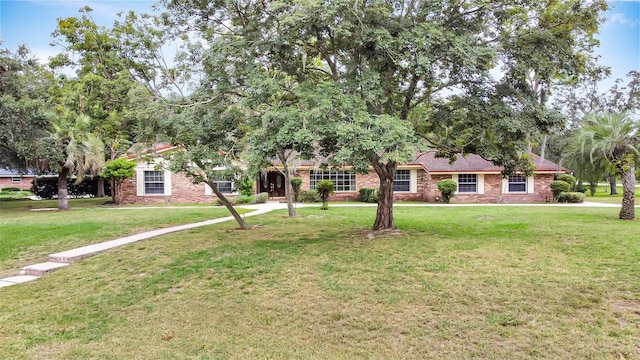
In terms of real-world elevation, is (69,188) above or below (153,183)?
below

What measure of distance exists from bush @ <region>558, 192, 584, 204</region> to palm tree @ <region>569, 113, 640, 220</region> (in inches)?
348

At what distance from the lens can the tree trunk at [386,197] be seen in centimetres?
1053

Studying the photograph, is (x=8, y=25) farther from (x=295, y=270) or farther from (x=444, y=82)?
(x=444, y=82)

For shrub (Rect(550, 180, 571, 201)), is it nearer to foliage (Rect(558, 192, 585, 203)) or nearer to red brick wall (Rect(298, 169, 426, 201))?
foliage (Rect(558, 192, 585, 203))

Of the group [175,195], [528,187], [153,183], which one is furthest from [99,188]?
[528,187]

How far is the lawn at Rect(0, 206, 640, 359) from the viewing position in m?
4.75

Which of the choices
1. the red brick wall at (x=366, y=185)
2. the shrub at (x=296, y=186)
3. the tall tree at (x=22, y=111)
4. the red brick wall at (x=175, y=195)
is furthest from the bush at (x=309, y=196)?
the tall tree at (x=22, y=111)

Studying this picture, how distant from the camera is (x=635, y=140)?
519 inches

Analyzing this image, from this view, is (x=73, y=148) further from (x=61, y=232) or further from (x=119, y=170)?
(x=61, y=232)

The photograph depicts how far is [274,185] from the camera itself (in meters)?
27.1

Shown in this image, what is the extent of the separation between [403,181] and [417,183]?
0.85 metres

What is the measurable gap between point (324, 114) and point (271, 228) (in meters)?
6.15

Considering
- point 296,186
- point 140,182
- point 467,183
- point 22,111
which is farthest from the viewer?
point 140,182

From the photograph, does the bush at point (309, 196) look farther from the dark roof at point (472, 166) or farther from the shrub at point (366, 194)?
the dark roof at point (472, 166)
